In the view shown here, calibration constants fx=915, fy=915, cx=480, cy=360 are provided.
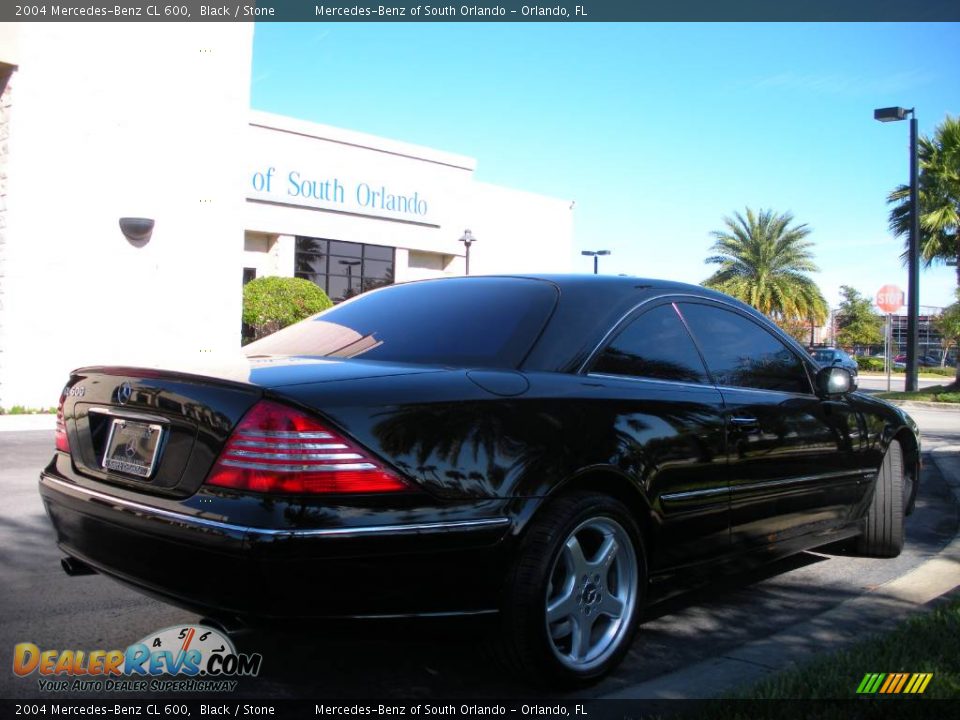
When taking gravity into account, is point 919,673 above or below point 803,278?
below

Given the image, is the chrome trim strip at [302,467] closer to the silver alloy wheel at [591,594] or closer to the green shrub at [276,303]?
the silver alloy wheel at [591,594]

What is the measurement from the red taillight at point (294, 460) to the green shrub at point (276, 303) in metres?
17.8

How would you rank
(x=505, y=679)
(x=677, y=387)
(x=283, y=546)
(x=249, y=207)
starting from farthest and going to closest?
(x=249, y=207)
(x=677, y=387)
(x=505, y=679)
(x=283, y=546)

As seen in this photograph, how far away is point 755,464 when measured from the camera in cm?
385

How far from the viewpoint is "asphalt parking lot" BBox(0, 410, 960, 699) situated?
306 centimetres

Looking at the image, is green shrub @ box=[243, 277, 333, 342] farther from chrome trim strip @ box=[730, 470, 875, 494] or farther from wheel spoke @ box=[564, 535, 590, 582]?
wheel spoke @ box=[564, 535, 590, 582]

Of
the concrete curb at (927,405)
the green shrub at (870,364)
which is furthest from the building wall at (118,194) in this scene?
the green shrub at (870,364)

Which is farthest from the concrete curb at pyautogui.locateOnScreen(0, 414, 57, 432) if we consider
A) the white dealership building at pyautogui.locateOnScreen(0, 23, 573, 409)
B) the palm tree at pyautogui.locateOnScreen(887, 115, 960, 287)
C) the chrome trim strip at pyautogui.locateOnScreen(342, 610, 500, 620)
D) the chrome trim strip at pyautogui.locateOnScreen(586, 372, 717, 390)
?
the palm tree at pyautogui.locateOnScreen(887, 115, 960, 287)

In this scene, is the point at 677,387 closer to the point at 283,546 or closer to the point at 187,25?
the point at 283,546

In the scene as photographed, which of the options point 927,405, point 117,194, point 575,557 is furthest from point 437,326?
point 927,405

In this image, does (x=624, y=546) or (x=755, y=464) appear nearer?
(x=624, y=546)

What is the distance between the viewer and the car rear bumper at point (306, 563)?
2514 millimetres

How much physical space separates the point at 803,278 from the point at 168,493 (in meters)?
41.6

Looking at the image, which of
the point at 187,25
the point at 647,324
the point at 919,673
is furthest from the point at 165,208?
the point at 919,673
